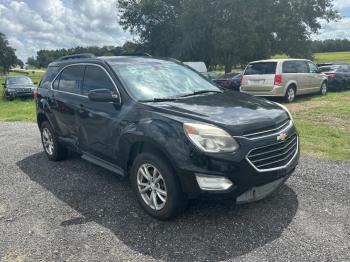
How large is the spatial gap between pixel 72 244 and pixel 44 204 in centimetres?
126

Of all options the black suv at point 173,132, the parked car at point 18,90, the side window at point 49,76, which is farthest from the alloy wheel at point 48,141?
the parked car at point 18,90

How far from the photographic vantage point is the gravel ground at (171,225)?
347 centimetres

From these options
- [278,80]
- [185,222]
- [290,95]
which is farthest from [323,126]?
[185,222]

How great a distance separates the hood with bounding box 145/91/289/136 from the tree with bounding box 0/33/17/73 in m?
69.5

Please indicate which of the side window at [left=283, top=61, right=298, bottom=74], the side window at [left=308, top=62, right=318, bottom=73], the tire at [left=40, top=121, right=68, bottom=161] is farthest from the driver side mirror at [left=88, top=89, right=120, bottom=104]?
the side window at [left=308, top=62, right=318, bottom=73]

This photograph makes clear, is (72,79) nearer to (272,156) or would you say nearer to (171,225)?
(171,225)

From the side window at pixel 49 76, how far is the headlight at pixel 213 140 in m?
3.72

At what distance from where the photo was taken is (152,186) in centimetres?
409

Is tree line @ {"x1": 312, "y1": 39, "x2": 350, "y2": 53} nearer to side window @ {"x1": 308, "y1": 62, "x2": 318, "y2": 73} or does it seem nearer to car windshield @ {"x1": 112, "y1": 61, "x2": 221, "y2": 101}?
side window @ {"x1": 308, "y1": 62, "x2": 318, "y2": 73}

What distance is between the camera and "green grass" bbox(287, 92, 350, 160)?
661cm

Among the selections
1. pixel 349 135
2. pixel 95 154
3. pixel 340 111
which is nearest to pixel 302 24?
pixel 340 111

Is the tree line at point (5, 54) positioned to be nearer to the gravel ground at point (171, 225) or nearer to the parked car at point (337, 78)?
the parked car at point (337, 78)

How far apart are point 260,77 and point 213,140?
11024 mm

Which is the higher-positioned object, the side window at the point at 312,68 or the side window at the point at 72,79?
the side window at the point at 312,68
